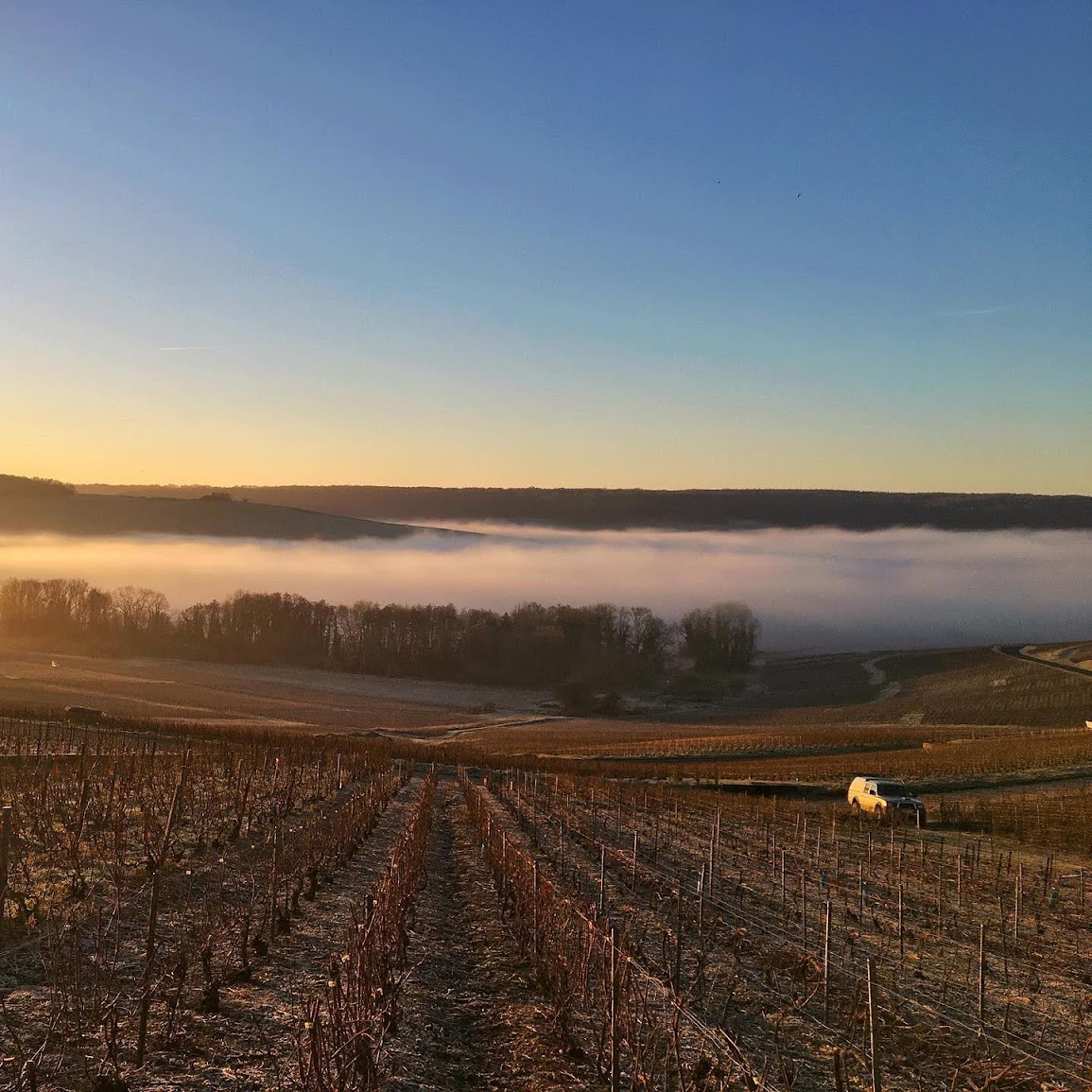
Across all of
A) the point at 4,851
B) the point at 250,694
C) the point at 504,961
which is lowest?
the point at 250,694

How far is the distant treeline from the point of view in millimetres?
114875

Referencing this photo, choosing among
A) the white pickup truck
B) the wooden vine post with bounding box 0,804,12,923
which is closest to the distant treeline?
the white pickup truck

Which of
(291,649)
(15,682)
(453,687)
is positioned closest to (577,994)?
(15,682)

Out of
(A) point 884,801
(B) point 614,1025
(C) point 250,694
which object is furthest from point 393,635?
(B) point 614,1025

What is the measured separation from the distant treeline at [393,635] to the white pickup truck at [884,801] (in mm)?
79041

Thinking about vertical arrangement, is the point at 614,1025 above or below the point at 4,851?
above

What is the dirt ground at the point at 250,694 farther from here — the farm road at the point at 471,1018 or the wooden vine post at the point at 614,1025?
the wooden vine post at the point at 614,1025

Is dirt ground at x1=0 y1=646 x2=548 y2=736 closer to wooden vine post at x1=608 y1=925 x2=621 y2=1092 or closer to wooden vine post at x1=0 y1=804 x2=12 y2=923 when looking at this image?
wooden vine post at x1=0 y1=804 x2=12 y2=923

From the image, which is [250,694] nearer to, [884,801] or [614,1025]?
[884,801]

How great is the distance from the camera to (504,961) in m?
11.3

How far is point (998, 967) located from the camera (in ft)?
39.9

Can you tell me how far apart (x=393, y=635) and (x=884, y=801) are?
99.7m

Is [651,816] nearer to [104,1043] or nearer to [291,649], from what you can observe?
[104,1043]

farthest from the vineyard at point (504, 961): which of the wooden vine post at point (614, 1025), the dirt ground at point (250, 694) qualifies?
the dirt ground at point (250, 694)
